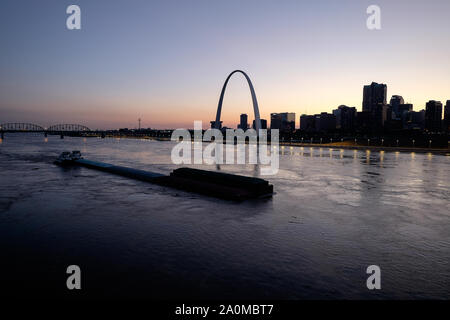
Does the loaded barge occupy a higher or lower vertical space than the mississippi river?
higher

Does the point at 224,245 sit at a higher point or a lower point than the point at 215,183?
lower

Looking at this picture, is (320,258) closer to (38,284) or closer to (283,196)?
(38,284)

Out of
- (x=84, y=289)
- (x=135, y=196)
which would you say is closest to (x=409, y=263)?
(x=84, y=289)

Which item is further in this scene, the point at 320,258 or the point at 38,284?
the point at 320,258

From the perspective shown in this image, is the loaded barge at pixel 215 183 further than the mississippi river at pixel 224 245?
Yes

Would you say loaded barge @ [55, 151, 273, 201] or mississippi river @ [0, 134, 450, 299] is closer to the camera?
mississippi river @ [0, 134, 450, 299]

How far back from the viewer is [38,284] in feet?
26.6

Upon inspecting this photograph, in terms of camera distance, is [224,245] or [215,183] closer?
[224,245]

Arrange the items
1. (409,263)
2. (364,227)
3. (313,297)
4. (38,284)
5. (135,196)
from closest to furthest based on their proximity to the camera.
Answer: (313,297) → (38,284) → (409,263) → (364,227) → (135,196)

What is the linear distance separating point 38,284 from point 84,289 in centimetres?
141

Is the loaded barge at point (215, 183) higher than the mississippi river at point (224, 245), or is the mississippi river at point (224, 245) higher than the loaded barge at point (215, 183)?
the loaded barge at point (215, 183)

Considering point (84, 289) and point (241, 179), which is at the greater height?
point (241, 179)

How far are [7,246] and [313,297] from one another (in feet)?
36.0
